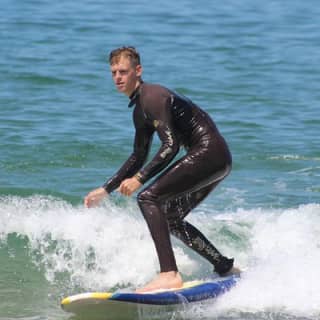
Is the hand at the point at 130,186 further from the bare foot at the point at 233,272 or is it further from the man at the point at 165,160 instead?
the bare foot at the point at 233,272

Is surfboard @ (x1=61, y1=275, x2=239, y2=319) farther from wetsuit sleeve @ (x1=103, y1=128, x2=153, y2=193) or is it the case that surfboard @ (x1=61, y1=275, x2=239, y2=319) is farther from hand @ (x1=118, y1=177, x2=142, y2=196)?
wetsuit sleeve @ (x1=103, y1=128, x2=153, y2=193)

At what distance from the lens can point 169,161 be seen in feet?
26.1

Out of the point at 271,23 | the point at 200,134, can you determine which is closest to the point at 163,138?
the point at 200,134

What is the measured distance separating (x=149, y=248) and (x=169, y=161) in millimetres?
1938

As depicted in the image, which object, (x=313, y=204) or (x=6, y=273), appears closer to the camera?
(x=6, y=273)

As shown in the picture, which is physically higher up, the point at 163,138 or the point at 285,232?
the point at 163,138

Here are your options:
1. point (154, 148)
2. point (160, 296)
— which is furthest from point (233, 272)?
point (154, 148)

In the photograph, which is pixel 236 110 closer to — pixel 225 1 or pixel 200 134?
pixel 200 134

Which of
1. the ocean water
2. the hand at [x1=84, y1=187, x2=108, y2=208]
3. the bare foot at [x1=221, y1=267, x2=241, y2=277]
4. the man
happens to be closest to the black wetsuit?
the man

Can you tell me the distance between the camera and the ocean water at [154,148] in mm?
9109

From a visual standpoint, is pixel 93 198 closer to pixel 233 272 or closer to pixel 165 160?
pixel 165 160

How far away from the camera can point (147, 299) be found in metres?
7.86

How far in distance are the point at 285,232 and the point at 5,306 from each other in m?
3.13

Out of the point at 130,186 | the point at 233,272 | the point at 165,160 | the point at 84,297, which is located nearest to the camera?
the point at 84,297
